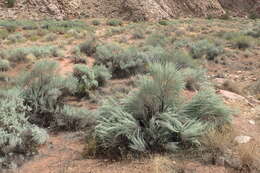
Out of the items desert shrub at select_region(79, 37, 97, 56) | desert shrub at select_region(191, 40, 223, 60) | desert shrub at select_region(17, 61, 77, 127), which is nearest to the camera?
desert shrub at select_region(17, 61, 77, 127)

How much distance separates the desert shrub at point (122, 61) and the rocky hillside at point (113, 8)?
63.5 feet

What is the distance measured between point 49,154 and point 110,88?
293 centimetres

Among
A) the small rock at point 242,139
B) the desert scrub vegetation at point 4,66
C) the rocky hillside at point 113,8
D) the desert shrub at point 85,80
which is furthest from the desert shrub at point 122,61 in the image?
the rocky hillside at point 113,8

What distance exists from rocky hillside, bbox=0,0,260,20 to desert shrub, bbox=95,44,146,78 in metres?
19.4

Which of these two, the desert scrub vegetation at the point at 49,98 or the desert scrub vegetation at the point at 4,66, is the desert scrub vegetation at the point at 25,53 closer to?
the desert scrub vegetation at the point at 4,66

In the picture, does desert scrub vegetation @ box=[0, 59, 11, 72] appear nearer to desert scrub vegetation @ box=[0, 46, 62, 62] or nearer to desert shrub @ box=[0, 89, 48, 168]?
desert scrub vegetation @ box=[0, 46, 62, 62]

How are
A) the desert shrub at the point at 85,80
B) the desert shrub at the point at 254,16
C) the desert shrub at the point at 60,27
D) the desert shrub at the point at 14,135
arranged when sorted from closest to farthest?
the desert shrub at the point at 14,135 < the desert shrub at the point at 85,80 < the desert shrub at the point at 60,27 < the desert shrub at the point at 254,16

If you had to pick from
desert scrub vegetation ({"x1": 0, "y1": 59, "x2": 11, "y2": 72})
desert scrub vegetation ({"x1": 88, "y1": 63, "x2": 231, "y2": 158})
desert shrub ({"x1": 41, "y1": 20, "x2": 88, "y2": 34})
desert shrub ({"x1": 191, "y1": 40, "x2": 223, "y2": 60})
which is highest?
desert scrub vegetation ({"x1": 88, "y1": 63, "x2": 231, "y2": 158})

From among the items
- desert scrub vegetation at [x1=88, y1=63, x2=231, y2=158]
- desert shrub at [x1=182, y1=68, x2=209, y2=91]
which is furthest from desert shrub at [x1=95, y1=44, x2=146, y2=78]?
desert scrub vegetation at [x1=88, y1=63, x2=231, y2=158]

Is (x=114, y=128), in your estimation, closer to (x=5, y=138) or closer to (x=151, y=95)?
(x=151, y=95)

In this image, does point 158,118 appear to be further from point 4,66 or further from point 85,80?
point 4,66

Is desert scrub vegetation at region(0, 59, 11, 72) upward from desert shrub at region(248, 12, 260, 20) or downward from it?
downward

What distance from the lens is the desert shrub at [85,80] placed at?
588 centimetres

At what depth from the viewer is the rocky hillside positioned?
2470cm
